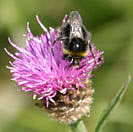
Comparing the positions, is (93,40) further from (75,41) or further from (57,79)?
(75,41)

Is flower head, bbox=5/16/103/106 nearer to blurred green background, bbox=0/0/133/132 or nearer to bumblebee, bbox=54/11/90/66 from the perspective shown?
bumblebee, bbox=54/11/90/66

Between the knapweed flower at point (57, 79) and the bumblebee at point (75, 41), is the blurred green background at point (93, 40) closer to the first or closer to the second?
the knapweed flower at point (57, 79)

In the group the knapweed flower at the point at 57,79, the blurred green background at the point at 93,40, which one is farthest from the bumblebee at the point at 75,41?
the blurred green background at the point at 93,40

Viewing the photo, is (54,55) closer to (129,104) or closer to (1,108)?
(129,104)

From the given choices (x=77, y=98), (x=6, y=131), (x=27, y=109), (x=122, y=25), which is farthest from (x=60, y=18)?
(x=77, y=98)

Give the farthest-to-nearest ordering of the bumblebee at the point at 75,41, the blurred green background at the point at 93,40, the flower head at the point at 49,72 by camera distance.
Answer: the blurred green background at the point at 93,40 < the flower head at the point at 49,72 < the bumblebee at the point at 75,41

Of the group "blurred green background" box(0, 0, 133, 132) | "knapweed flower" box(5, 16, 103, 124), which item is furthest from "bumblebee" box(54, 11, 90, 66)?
"blurred green background" box(0, 0, 133, 132)
